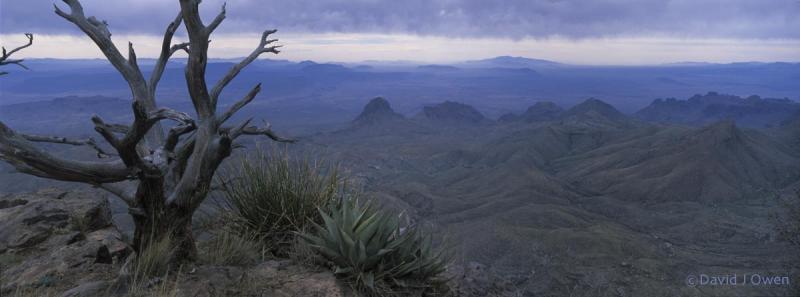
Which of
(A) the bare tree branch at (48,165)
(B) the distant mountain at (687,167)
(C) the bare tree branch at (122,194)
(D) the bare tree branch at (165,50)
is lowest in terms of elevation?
(B) the distant mountain at (687,167)

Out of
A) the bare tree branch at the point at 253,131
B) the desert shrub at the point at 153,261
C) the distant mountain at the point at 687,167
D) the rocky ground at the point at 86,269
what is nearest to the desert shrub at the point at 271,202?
the bare tree branch at the point at 253,131

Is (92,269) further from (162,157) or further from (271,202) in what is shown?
(271,202)

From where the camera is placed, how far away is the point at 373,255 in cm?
452

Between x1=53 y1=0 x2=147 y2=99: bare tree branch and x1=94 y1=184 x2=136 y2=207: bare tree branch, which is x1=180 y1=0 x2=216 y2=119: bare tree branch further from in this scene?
x1=94 y1=184 x2=136 y2=207: bare tree branch

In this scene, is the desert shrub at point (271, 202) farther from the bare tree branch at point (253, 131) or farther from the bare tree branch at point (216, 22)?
the bare tree branch at point (216, 22)

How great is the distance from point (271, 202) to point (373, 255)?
1682 mm

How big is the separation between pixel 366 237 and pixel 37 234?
410cm

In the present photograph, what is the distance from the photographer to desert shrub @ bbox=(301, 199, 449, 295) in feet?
14.7

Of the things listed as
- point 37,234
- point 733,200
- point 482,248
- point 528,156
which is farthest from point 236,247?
point 528,156

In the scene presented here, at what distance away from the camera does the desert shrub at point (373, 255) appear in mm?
4484

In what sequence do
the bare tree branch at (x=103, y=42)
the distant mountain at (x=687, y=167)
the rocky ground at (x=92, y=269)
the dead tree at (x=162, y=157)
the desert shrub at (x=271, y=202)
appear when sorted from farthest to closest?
1. the distant mountain at (x=687, y=167)
2. the desert shrub at (x=271, y=202)
3. the bare tree branch at (x=103, y=42)
4. the rocky ground at (x=92, y=269)
5. the dead tree at (x=162, y=157)

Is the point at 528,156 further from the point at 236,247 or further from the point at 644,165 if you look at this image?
the point at 236,247

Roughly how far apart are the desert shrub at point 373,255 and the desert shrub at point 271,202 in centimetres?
71

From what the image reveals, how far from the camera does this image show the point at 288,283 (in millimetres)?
4449
